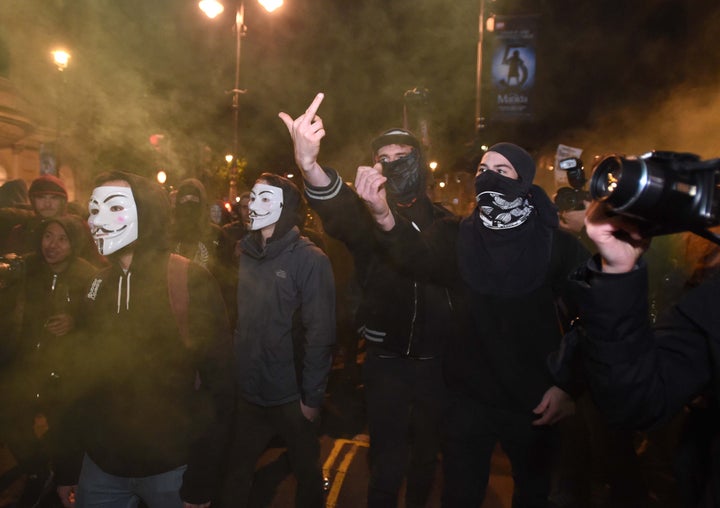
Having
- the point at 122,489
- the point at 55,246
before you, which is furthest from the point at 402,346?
the point at 55,246

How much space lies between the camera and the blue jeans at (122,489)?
195 centimetres

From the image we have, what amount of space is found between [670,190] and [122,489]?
218cm

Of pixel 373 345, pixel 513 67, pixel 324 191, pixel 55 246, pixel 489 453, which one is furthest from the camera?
pixel 513 67

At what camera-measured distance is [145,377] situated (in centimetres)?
195

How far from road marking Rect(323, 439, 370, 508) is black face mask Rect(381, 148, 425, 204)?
7.02 ft

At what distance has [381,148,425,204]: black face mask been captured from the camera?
2.75m

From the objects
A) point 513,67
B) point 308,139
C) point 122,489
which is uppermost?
point 513,67

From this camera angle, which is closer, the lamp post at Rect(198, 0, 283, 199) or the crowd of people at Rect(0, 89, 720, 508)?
the crowd of people at Rect(0, 89, 720, 508)

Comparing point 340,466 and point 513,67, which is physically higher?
point 513,67

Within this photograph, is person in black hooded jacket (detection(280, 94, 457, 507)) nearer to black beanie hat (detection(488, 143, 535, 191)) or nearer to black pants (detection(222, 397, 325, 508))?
black pants (detection(222, 397, 325, 508))

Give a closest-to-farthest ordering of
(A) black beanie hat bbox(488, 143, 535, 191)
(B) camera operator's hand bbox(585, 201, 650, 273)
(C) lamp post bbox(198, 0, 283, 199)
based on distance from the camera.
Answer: (B) camera operator's hand bbox(585, 201, 650, 273) → (A) black beanie hat bbox(488, 143, 535, 191) → (C) lamp post bbox(198, 0, 283, 199)

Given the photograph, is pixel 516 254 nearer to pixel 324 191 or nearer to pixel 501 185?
pixel 501 185

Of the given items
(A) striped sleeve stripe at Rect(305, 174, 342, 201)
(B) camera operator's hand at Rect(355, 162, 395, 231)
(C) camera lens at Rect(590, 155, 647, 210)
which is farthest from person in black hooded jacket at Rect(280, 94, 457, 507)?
(C) camera lens at Rect(590, 155, 647, 210)

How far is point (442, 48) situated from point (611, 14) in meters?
4.34
